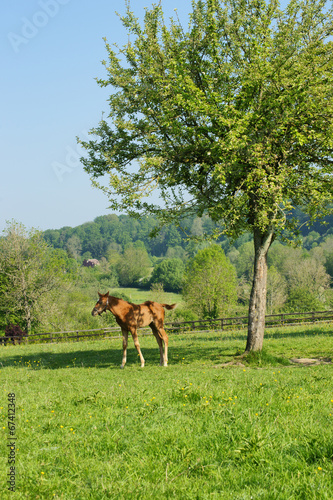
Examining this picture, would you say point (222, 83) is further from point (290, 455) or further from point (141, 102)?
point (290, 455)

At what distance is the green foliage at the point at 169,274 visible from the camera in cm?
12750

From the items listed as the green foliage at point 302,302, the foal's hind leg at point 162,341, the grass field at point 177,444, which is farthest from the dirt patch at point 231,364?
the green foliage at point 302,302

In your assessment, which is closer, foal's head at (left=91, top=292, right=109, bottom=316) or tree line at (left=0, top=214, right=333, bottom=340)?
foal's head at (left=91, top=292, right=109, bottom=316)

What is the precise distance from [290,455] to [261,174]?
1207 centimetres

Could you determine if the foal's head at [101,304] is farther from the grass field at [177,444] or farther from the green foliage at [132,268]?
the green foliage at [132,268]

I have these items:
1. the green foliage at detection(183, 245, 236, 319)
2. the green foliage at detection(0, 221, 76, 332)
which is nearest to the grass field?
the green foliage at detection(0, 221, 76, 332)

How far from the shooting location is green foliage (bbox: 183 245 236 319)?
61719 millimetres

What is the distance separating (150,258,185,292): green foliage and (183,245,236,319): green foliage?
197ft

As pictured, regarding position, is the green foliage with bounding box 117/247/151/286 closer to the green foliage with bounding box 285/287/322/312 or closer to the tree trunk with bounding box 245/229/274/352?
the green foliage with bounding box 285/287/322/312

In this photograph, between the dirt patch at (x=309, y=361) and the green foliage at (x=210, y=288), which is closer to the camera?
the dirt patch at (x=309, y=361)

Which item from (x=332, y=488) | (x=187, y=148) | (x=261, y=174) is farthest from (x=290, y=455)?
(x=187, y=148)

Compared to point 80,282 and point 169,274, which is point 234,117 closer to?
point 80,282

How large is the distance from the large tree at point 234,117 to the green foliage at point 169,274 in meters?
107

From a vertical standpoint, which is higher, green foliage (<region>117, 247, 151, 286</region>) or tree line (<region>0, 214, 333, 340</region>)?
green foliage (<region>117, 247, 151, 286</region>)
